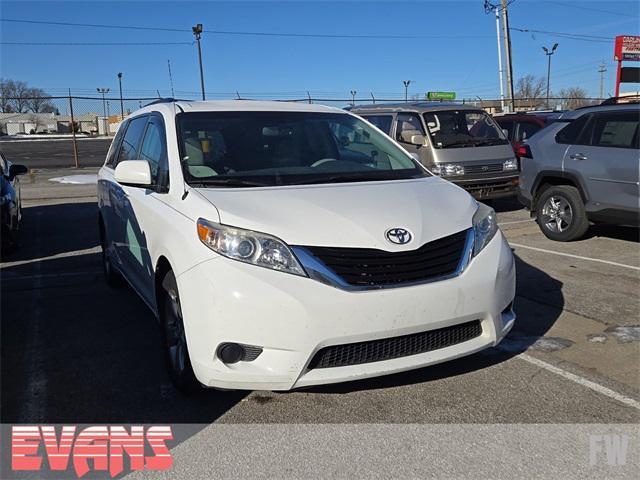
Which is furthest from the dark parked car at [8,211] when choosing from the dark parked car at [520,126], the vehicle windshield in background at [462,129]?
the dark parked car at [520,126]

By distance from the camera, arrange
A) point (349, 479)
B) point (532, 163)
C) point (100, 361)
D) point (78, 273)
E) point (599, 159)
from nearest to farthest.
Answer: point (349, 479), point (100, 361), point (78, 273), point (599, 159), point (532, 163)

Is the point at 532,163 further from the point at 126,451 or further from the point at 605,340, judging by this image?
the point at 126,451

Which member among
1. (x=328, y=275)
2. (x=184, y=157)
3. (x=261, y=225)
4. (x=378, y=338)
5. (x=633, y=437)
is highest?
(x=184, y=157)

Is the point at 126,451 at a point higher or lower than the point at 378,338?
lower

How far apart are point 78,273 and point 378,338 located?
4.83m

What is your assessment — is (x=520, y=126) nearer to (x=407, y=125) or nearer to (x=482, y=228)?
(x=407, y=125)

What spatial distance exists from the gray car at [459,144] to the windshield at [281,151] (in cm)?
551

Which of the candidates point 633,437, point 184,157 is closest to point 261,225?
point 184,157

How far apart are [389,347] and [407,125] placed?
814 centimetres

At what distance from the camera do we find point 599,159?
7.38m

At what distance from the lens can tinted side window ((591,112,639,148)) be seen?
711 cm

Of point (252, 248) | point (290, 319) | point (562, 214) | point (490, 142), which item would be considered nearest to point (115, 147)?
point (252, 248)

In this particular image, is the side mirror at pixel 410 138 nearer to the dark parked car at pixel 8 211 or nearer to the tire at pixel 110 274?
the tire at pixel 110 274

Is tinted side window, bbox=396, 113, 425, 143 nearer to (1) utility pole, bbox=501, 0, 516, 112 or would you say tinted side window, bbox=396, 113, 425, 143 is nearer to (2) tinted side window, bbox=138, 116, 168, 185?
(2) tinted side window, bbox=138, 116, 168, 185
